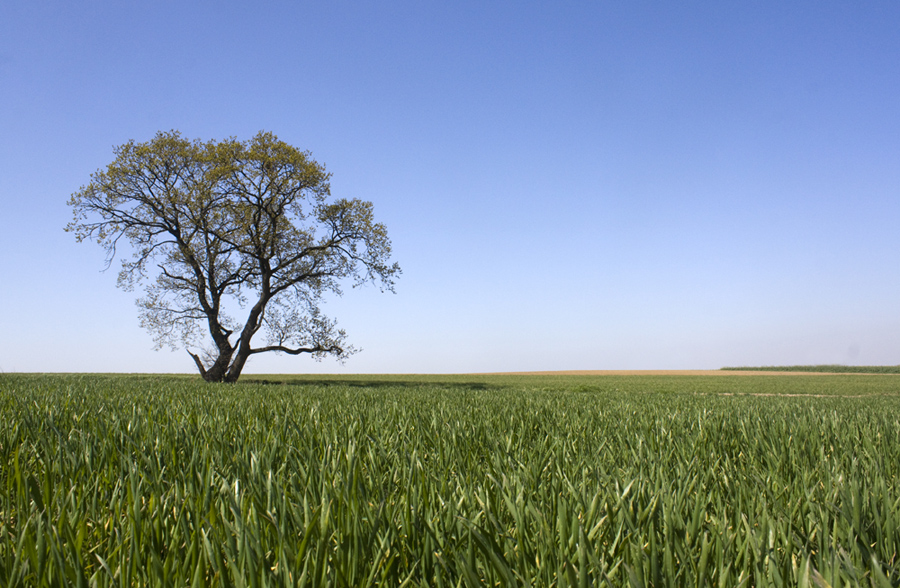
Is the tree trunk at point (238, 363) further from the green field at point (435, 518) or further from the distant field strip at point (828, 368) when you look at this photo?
the distant field strip at point (828, 368)

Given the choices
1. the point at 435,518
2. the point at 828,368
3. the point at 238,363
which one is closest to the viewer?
the point at 435,518

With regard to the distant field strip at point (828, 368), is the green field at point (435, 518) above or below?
above

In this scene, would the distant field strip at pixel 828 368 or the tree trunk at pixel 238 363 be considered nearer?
the tree trunk at pixel 238 363

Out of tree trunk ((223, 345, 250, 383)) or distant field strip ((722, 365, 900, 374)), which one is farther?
distant field strip ((722, 365, 900, 374))

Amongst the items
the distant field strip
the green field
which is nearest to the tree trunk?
the green field

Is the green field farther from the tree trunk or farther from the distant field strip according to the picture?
the distant field strip

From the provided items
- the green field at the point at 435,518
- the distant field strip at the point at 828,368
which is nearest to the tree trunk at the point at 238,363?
the green field at the point at 435,518

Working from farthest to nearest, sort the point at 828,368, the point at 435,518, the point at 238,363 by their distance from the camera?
the point at 828,368 → the point at 238,363 → the point at 435,518

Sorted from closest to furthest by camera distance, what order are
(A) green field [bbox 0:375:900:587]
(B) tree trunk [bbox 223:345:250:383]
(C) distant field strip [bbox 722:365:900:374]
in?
(A) green field [bbox 0:375:900:587]
(B) tree trunk [bbox 223:345:250:383]
(C) distant field strip [bbox 722:365:900:374]

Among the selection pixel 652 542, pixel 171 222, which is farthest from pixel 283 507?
pixel 171 222

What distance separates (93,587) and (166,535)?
35 centimetres

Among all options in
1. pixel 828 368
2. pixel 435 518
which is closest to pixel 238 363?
pixel 435 518

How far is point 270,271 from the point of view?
2775cm

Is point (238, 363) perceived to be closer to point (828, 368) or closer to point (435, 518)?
point (435, 518)
